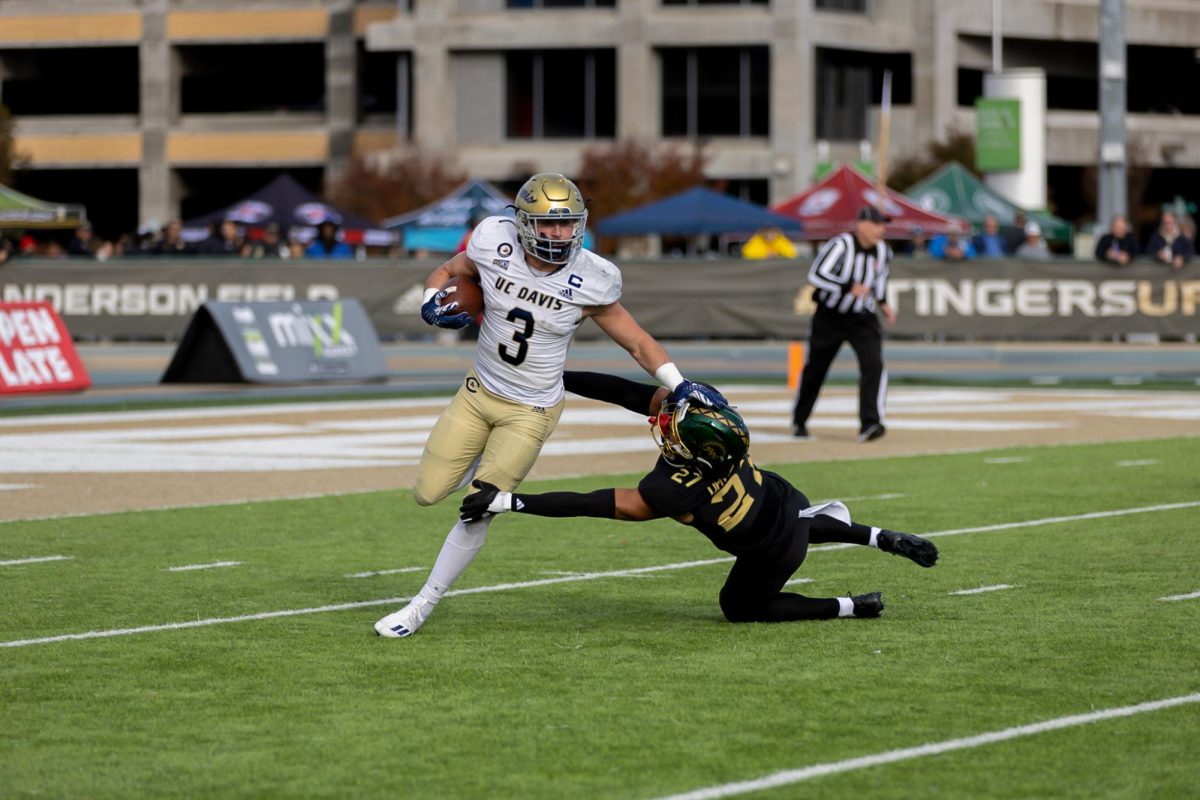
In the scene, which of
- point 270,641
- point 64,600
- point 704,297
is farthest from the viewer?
point 704,297

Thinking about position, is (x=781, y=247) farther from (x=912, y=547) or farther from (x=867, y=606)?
(x=912, y=547)

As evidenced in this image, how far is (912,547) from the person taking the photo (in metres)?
9.08

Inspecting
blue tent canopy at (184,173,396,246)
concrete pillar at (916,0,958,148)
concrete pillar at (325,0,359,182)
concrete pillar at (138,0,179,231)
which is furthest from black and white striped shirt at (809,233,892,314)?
concrete pillar at (138,0,179,231)

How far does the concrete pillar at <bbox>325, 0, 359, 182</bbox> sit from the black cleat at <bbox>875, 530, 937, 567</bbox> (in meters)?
54.9

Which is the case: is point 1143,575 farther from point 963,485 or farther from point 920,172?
point 920,172

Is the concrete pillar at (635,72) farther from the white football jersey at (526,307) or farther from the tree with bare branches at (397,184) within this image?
the white football jersey at (526,307)

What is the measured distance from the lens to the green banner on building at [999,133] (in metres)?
45.5

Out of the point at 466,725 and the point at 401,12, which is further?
the point at 401,12

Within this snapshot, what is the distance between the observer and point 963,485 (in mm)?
15117

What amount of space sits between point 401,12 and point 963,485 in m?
47.7

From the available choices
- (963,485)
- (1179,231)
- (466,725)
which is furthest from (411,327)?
(466,725)

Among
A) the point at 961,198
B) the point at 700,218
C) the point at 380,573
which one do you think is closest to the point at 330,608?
the point at 380,573

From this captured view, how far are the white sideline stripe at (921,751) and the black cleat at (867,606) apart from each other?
6.33 ft

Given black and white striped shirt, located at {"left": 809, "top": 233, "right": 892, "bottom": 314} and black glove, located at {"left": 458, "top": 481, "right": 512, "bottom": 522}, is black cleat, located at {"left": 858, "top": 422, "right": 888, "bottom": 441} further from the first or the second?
black glove, located at {"left": 458, "top": 481, "right": 512, "bottom": 522}
